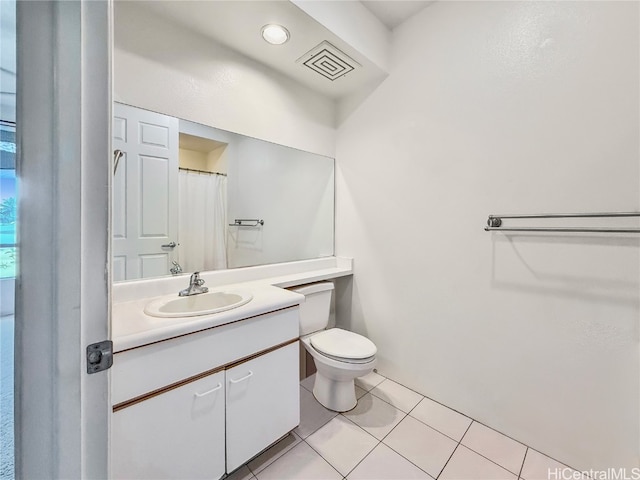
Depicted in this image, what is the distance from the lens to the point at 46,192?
46 cm

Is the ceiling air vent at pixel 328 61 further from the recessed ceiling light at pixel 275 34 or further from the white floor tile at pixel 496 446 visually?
the white floor tile at pixel 496 446

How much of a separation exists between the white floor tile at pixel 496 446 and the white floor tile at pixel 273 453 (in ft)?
3.03

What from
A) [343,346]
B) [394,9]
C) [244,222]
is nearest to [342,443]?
[343,346]

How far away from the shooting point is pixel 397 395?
6.05 feet

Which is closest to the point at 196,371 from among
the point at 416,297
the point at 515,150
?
the point at 416,297

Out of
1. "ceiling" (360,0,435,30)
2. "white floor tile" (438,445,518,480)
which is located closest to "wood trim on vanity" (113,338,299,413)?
"white floor tile" (438,445,518,480)

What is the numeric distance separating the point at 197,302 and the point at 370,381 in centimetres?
138

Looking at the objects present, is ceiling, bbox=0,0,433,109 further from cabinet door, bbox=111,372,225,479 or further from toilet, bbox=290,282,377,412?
cabinet door, bbox=111,372,225,479

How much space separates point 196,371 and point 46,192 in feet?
2.74

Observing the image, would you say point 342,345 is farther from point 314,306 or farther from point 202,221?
point 202,221

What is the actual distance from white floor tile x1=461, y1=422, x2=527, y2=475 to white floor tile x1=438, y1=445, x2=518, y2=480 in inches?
1.6

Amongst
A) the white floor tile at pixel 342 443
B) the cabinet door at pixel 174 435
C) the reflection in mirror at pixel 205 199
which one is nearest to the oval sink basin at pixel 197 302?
the reflection in mirror at pixel 205 199

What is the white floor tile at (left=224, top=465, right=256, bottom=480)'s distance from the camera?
1.23m

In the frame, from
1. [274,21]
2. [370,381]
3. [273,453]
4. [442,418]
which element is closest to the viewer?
[273,453]
